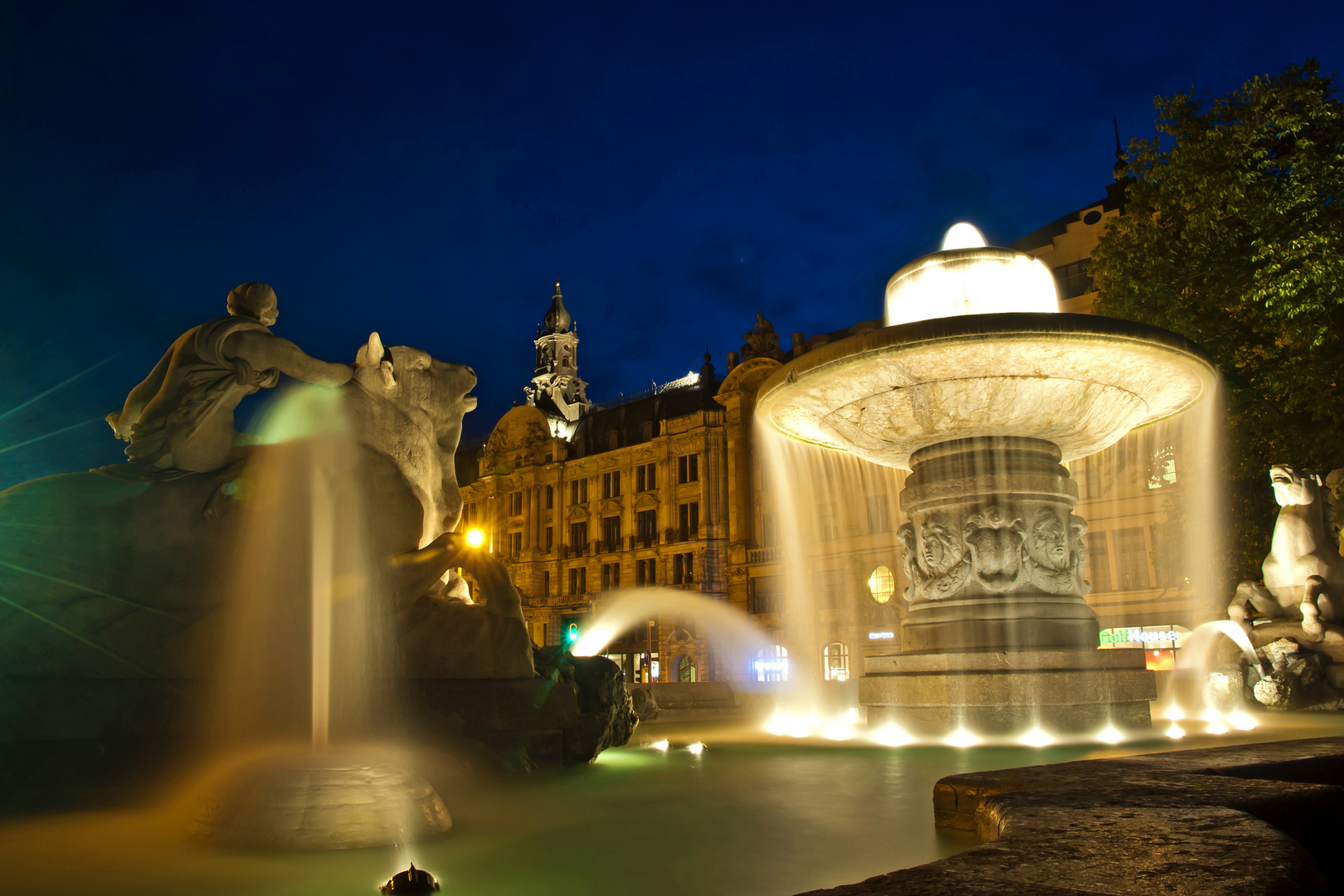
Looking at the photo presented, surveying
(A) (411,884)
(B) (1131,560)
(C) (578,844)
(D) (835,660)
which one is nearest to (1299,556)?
(C) (578,844)

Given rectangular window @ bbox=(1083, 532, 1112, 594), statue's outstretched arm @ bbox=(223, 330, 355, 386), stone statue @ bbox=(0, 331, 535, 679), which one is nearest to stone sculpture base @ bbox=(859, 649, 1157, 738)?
stone statue @ bbox=(0, 331, 535, 679)

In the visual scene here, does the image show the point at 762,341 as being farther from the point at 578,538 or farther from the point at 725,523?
the point at 578,538

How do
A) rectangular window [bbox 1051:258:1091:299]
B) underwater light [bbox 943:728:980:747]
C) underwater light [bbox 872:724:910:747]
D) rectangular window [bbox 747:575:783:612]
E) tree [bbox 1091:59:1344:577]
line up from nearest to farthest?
underwater light [bbox 943:728:980:747] < underwater light [bbox 872:724:910:747] < tree [bbox 1091:59:1344:577] < rectangular window [bbox 1051:258:1091:299] < rectangular window [bbox 747:575:783:612]

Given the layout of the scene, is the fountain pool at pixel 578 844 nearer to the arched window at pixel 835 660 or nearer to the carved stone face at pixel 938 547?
the carved stone face at pixel 938 547

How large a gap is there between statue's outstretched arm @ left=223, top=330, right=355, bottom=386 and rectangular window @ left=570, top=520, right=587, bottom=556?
44.7 meters

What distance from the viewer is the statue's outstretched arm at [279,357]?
482 centimetres

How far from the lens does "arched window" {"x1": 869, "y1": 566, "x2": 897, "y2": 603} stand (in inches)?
1423

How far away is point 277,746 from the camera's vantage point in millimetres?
4258

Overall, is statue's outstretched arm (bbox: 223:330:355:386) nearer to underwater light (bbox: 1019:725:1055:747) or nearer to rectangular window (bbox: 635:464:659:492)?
underwater light (bbox: 1019:725:1055:747)

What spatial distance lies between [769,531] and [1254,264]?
→ 2845cm

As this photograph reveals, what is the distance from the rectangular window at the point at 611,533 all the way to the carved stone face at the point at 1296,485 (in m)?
37.7

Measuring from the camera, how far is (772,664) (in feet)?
131

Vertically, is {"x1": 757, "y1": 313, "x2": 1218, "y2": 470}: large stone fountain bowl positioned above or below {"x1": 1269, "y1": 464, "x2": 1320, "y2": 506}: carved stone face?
above

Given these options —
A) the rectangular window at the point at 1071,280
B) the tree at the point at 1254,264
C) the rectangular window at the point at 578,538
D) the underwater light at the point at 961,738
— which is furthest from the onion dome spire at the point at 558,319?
the underwater light at the point at 961,738
